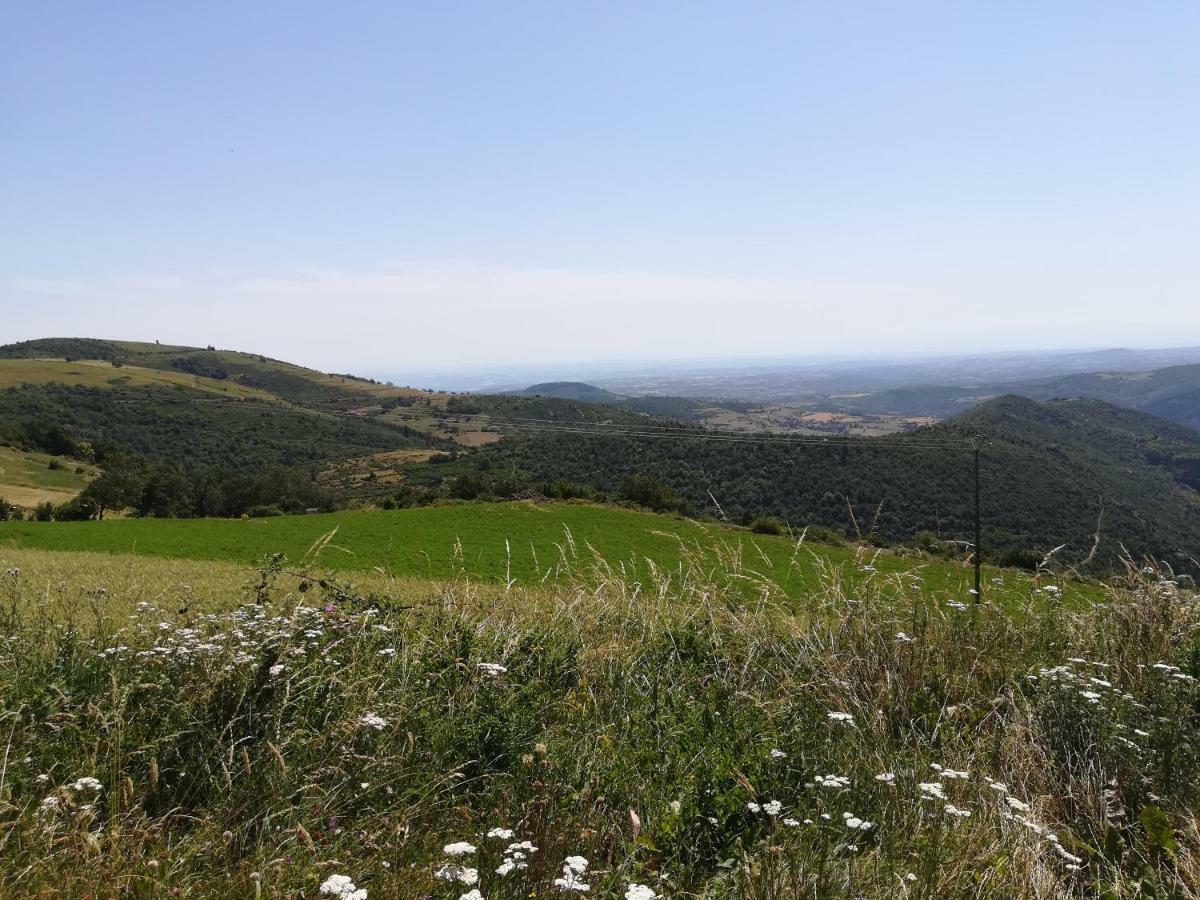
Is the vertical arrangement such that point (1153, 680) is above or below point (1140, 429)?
above

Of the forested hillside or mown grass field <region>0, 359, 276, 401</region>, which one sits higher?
mown grass field <region>0, 359, 276, 401</region>

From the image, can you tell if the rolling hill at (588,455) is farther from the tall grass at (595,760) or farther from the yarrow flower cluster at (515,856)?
the yarrow flower cluster at (515,856)

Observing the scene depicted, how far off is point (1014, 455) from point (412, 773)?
226 feet

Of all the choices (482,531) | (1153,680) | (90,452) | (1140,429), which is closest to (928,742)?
(1153,680)

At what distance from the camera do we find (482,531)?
30.3 meters

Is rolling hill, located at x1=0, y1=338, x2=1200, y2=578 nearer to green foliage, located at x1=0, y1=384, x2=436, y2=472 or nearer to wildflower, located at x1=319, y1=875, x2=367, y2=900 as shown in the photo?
green foliage, located at x1=0, y1=384, x2=436, y2=472

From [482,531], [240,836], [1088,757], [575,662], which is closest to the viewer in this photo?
[240,836]

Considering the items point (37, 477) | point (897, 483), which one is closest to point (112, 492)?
point (37, 477)

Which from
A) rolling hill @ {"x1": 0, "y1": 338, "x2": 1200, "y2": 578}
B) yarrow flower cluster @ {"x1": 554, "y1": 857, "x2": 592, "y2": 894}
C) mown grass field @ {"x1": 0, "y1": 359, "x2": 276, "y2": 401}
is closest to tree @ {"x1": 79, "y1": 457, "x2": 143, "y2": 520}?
rolling hill @ {"x1": 0, "y1": 338, "x2": 1200, "y2": 578}

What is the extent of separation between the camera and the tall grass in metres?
2.28

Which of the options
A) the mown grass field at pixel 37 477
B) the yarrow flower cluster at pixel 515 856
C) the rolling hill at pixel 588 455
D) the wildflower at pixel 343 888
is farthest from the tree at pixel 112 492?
the wildflower at pixel 343 888

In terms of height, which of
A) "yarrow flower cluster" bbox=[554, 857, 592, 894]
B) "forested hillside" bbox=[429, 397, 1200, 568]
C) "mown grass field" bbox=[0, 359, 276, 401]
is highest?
"mown grass field" bbox=[0, 359, 276, 401]

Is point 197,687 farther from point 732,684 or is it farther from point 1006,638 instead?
point 1006,638

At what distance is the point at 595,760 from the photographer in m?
3.05
